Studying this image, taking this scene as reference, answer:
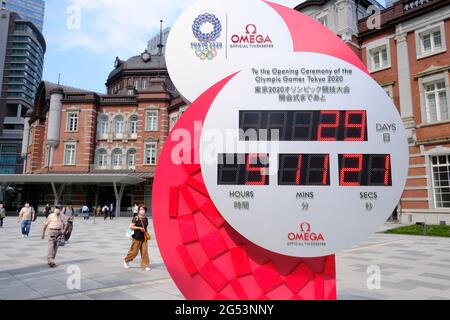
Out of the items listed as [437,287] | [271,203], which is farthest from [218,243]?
[437,287]

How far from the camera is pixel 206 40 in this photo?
4695mm

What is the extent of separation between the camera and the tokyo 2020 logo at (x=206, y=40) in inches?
185

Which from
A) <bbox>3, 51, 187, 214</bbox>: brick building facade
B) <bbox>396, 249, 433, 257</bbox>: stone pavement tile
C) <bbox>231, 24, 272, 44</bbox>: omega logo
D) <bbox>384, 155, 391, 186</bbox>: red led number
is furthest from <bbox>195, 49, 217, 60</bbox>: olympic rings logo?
<bbox>3, 51, 187, 214</bbox>: brick building facade

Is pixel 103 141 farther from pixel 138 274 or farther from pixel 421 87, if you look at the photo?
pixel 138 274

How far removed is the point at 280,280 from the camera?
4.36 metres

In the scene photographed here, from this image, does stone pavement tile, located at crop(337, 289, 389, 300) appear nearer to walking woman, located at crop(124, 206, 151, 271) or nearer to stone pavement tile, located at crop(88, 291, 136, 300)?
stone pavement tile, located at crop(88, 291, 136, 300)

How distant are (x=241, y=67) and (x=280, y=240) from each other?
8.18 feet

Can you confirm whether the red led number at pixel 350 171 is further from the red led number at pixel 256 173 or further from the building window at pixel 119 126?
the building window at pixel 119 126

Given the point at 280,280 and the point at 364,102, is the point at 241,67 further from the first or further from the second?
the point at 280,280

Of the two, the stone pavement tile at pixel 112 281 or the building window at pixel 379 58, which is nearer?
the stone pavement tile at pixel 112 281

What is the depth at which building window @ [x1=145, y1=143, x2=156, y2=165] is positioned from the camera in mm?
38344

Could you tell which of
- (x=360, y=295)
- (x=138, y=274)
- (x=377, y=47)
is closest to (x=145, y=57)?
(x=377, y=47)

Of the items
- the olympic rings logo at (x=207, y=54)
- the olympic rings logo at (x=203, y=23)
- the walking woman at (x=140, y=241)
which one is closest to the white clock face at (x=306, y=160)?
the olympic rings logo at (x=207, y=54)

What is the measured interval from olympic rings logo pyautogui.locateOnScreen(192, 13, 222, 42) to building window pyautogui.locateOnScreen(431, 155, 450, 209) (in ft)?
65.6
